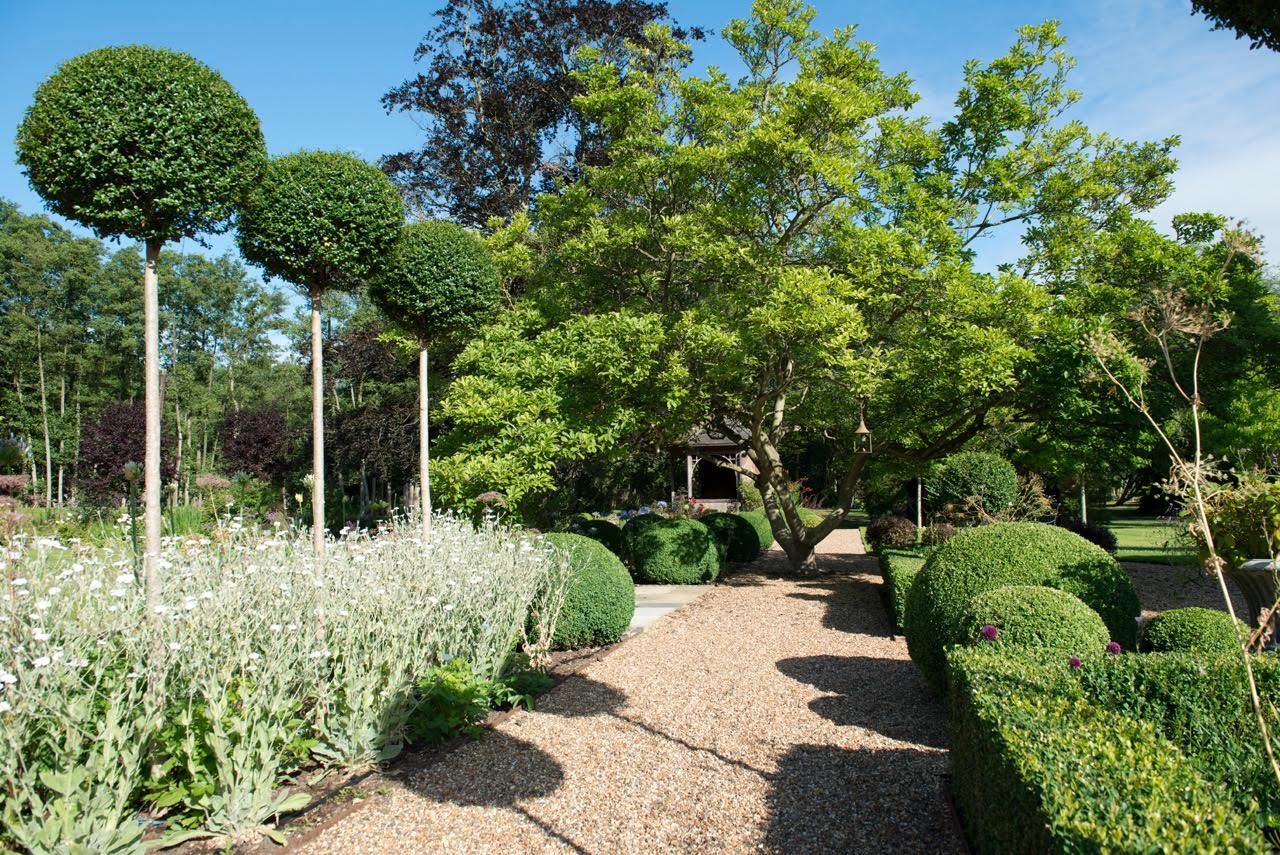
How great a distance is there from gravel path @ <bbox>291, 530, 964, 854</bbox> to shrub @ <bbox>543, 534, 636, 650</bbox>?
1.07 feet

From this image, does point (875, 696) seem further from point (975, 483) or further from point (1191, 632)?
point (975, 483)

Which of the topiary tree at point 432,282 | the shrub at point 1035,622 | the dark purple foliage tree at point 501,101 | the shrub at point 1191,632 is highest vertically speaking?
the dark purple foliage tree at point 501,101

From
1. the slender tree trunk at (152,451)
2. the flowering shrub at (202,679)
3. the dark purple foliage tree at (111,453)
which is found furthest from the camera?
the dark purple foliage tree at (111,453)

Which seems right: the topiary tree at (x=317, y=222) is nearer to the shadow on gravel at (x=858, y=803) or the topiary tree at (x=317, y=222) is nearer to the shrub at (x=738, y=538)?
the shadow on gravel at (x=858, y=803)

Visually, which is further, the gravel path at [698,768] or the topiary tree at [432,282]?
the topiary tree at [432,282]

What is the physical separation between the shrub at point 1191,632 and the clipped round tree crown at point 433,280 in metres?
5.44

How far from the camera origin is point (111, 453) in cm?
1928

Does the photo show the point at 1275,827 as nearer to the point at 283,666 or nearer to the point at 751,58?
the point at 283,666

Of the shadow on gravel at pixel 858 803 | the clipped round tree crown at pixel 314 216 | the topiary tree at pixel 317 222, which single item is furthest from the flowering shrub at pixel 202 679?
the shadow on gravel at pixel 858 803

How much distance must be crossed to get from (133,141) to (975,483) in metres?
12.2

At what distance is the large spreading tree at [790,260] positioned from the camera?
8938 mm

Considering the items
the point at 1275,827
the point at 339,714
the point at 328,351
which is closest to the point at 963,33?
the point at 1275,827

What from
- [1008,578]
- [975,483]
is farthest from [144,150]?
[975,483]

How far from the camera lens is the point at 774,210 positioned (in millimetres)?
10688
